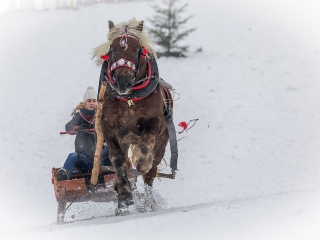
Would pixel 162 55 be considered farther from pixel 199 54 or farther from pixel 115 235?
pixel 115 235

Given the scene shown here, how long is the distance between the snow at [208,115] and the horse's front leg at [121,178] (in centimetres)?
37

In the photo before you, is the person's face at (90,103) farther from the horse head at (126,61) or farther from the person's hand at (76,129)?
the horse head at (126,61)

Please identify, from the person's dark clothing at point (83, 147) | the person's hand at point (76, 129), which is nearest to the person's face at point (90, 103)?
the person's dark clothing at point (83, 147)

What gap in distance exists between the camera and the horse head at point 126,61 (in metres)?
5.74

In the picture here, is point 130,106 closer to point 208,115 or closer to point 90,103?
point 90,103

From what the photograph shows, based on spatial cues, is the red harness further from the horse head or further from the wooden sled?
the wooden sled

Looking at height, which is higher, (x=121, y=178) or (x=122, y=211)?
(x=121, y=178)

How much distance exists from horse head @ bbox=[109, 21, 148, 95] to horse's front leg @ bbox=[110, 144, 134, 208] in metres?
0.94

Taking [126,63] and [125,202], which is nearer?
[126,63]

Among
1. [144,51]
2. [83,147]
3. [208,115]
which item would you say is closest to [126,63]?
[144,51]

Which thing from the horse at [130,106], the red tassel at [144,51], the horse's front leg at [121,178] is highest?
the red tassel at [144,51]

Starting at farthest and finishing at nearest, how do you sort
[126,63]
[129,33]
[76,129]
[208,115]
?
[208,115] → [76,129] → [129,33] → [126,63]

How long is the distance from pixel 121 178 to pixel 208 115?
30.7ft

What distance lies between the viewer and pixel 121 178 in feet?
20.9
